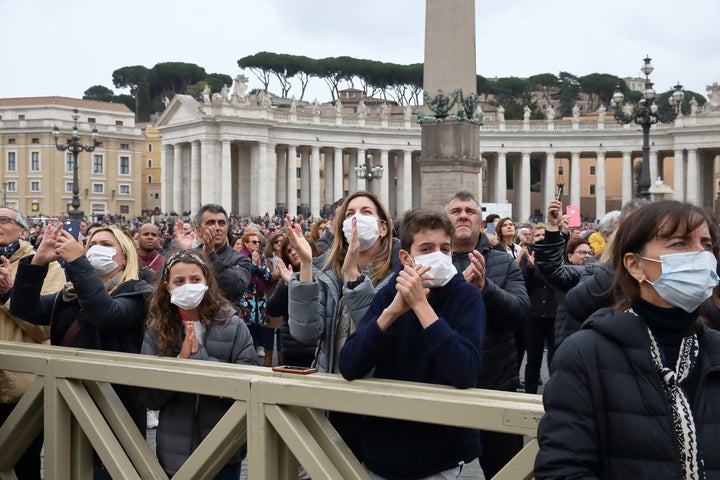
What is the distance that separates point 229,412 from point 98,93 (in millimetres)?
133993

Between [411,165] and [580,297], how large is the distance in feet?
217

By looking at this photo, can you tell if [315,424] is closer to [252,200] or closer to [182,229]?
[182,229]

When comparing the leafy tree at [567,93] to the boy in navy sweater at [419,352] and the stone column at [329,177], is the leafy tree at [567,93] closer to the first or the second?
the stone column at [329,177]

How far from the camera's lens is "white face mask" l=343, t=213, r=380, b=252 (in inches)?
162

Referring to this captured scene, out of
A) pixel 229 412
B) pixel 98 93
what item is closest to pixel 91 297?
pixel 229 412

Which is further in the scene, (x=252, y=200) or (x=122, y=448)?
(x=252, y=200)

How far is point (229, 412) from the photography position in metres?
3.19

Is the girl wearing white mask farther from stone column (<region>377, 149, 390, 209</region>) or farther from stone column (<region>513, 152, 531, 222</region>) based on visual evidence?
stone column (<region>513, 152, 531, 222</region>)

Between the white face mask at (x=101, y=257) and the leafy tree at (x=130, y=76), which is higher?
the leafy tree at (x=130, y=76)

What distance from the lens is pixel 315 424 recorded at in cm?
314

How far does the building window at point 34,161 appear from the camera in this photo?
79.7 metres

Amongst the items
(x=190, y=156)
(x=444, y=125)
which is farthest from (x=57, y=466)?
(x=190, y=156)

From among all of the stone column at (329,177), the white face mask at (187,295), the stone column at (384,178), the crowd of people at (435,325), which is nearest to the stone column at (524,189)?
the stone column at (384,178)

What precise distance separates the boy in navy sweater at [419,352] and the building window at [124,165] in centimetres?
8457
